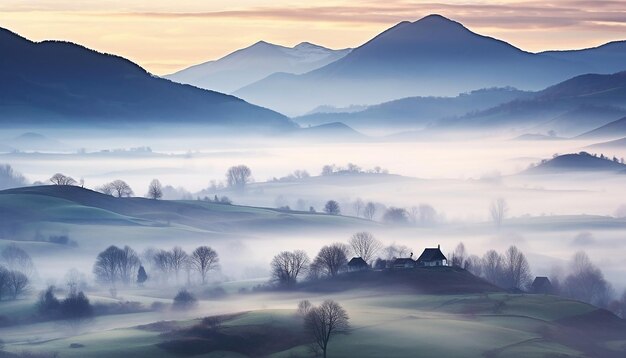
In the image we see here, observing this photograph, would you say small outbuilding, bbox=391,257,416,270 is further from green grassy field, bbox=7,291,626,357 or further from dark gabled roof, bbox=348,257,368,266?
green grassy field, bbox=7,291,626,357

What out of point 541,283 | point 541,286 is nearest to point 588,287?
point 541,283

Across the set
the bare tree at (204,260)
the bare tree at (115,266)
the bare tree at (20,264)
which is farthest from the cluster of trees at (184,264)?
the bare tree at (20,264)

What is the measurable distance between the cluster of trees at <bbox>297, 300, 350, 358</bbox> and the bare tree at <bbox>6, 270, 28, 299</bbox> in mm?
40505

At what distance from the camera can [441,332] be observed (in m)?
134

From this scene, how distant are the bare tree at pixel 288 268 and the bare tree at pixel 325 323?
35.6 meters

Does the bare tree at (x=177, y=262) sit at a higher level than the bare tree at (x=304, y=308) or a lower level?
higher

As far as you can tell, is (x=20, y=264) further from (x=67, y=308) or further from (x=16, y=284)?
(x=67, y=308)

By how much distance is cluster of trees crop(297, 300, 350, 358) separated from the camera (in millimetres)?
128875

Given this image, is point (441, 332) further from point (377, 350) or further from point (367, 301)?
point (367, 301)

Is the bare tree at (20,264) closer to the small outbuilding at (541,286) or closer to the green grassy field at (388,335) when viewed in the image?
the green grassy field at (388,335)

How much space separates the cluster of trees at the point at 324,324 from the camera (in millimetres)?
128875

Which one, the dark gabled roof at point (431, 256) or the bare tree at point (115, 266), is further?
the bare tree at point (115, 266)

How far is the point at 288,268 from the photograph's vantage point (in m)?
182

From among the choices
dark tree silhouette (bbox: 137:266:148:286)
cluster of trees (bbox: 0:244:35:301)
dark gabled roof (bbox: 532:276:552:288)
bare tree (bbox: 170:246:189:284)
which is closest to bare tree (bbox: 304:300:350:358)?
cluster of trees (bbox: 0:244:35:301)
